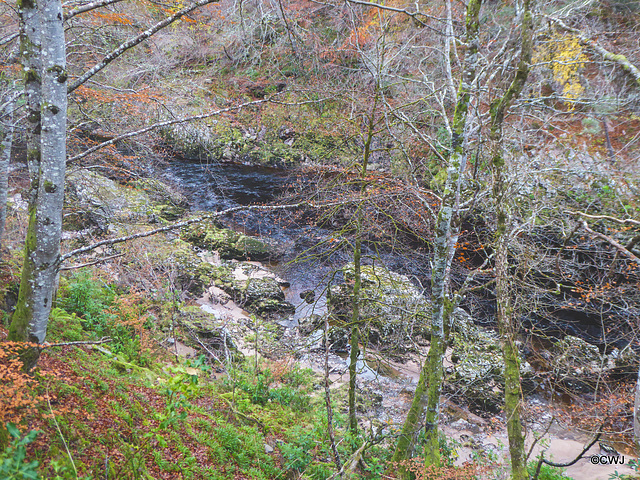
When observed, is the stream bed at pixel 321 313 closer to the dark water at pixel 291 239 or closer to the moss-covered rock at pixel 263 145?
the dark water at pixel 291 239

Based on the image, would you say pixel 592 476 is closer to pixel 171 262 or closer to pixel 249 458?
pixel 249 458

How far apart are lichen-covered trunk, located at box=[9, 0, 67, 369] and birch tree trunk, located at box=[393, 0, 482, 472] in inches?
157

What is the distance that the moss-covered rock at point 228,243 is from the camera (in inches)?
484

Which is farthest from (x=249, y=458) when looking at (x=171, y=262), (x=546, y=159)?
(x=546, y=159)

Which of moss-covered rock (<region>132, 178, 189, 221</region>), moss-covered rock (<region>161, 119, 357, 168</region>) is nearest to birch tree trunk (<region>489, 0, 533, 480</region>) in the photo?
moss-covered rock (<region>132, 178, 189, 221</region>)

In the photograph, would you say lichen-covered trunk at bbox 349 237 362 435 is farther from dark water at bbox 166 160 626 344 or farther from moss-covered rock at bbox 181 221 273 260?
moss-covered rock at bbox 181 221 273 260

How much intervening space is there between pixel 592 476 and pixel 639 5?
12.0 metres

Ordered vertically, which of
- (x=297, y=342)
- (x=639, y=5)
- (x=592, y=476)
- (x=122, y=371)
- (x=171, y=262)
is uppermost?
(x=639, y=5)

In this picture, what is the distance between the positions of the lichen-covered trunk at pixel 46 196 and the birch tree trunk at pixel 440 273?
3990mm

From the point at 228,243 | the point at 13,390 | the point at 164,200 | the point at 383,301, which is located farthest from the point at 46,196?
the point at 164,200

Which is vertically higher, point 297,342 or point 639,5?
point 639,5

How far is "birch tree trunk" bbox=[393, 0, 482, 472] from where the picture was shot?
4137mm

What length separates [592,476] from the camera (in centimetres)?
640

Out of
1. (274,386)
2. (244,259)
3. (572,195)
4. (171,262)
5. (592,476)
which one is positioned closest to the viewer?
(592,476)
